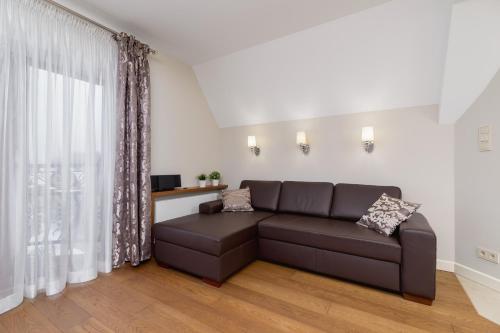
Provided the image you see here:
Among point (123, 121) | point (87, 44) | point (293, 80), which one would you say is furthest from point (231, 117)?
point (87, 44)

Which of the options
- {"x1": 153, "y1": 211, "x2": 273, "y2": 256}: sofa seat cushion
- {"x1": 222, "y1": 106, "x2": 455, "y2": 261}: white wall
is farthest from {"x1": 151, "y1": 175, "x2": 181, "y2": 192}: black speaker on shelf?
{"x1": 222, "y1": 106, "x2": 455, "y2": 261}: white wall

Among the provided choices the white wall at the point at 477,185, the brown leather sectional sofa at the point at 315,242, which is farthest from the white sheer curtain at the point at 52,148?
the white wall at the point at 477,185

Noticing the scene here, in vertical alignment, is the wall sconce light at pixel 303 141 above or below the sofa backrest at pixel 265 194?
above

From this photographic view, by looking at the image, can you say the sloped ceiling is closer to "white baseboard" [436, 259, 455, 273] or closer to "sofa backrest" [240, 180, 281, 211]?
"sofa backrest" [240, 180, 281, 211]

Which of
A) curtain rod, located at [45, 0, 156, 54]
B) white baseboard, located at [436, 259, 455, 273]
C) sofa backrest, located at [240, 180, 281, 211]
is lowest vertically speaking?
white baseboard, located at [436, 259, 455, 273]

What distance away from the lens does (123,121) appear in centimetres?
237

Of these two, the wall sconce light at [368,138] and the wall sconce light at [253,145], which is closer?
the wall sconce light at [368,138]

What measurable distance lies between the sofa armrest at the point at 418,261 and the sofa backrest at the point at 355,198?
0.70 m

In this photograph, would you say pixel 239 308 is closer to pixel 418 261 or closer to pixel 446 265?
pixel 418 261

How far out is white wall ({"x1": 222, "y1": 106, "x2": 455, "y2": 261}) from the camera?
2443 millimetres

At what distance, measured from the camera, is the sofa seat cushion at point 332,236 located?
1.93 m

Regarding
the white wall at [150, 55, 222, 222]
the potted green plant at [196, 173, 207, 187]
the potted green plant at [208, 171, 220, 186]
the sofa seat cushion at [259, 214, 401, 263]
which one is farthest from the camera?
the potted green plant at [208, 171, 220, 186]

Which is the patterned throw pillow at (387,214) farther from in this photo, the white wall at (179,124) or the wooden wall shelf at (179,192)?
the white wall at (179,124)

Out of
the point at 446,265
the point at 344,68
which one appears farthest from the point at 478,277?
the point at 344,68
